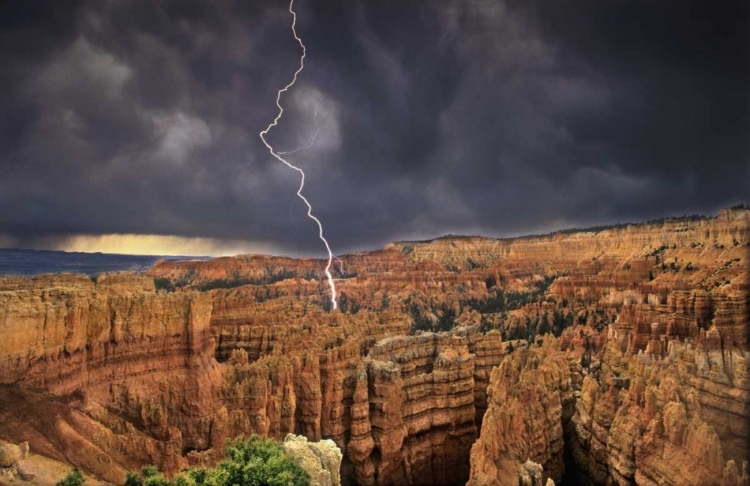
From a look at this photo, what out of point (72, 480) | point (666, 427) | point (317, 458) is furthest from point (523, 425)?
point (72, 480)

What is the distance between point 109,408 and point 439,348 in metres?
19.3

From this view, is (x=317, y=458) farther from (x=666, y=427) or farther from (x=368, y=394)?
(x=666, y=427)

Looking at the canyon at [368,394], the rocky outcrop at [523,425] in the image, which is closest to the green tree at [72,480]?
the canyon at [368,394]

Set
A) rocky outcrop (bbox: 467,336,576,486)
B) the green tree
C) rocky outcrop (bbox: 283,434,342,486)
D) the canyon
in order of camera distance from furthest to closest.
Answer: rocky outcrop (bbox: 467,336,576,486), the canyon, rocky outcrop (bbox: 283,434,342,486), the green tree

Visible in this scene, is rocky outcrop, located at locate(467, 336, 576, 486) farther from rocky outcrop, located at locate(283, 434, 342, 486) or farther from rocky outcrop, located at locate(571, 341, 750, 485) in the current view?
rocky outcrop, located at locate(283, 434, 342, 486)

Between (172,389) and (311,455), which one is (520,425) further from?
(172,389)

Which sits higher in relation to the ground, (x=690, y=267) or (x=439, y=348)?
(x=690, y=267)

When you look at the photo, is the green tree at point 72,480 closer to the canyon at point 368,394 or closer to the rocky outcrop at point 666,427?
the canyon at point 368,394

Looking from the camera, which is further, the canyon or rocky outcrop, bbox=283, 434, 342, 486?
the canyon

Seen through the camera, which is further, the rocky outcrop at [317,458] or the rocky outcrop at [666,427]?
the rocky outcrop at [666,427]

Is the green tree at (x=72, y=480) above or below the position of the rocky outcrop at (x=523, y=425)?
above

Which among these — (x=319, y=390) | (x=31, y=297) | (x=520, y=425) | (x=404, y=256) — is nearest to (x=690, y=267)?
(x=520, y=425)

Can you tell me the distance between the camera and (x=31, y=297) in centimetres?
2002

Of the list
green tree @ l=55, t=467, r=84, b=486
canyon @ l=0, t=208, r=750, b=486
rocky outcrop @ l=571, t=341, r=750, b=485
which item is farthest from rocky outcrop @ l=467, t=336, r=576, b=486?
green tree @ l=55, t=467, r=84, b=486
